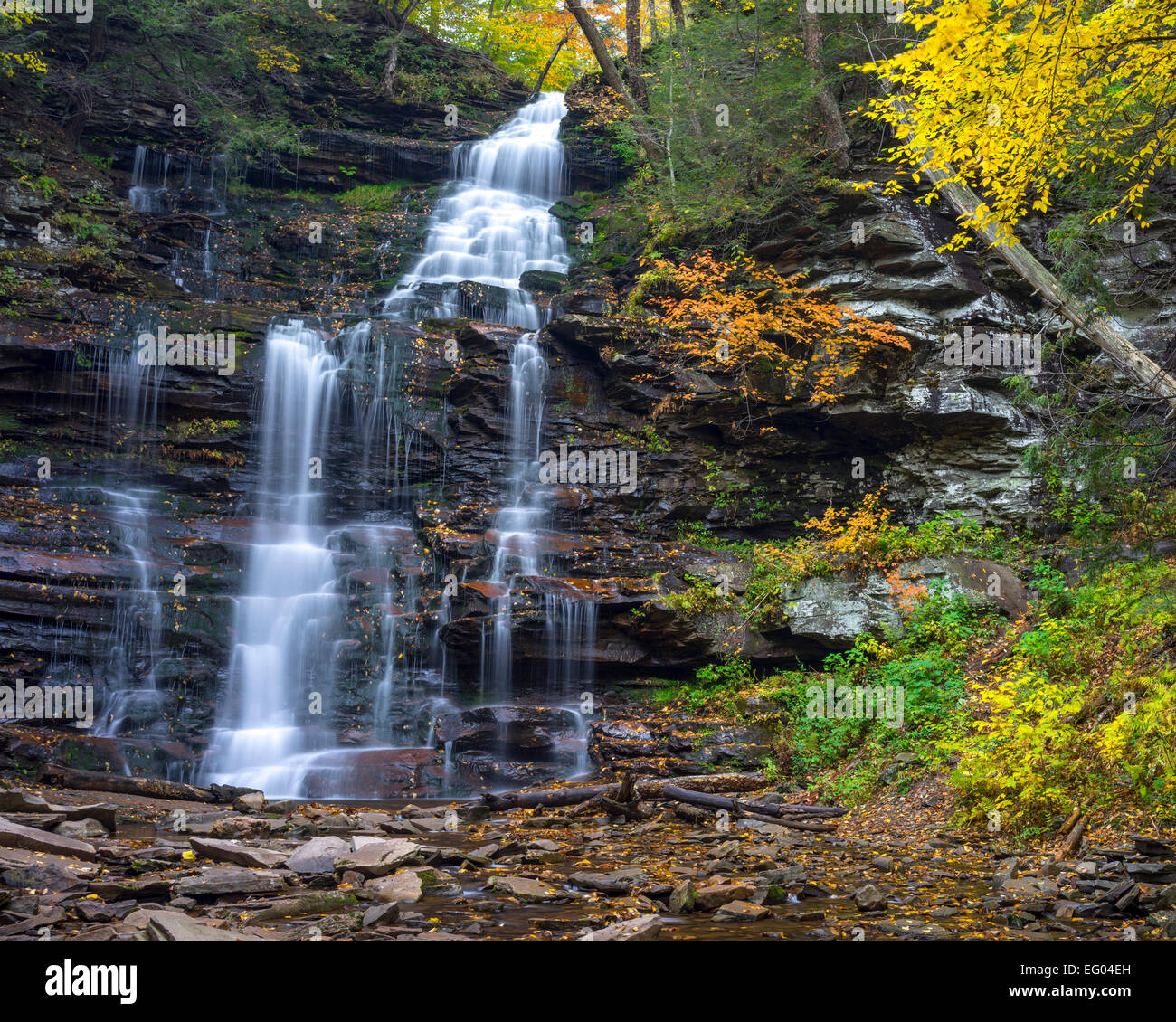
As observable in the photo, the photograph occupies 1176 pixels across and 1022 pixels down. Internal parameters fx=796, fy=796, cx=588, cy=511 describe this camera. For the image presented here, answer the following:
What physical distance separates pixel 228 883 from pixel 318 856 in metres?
0.88

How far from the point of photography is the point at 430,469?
16.4m

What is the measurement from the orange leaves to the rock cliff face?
0.44 metres

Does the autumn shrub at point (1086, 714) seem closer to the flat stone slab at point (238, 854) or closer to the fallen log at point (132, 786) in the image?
the flat stone slab at point (238, 854)

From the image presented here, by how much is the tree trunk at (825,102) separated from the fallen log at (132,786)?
590 inches

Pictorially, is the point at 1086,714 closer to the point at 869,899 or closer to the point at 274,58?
the point at 869,899

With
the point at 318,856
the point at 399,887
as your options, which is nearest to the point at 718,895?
the point at 399,887

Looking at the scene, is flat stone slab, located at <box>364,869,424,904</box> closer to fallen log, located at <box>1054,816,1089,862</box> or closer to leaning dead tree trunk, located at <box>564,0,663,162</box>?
fallen log, located at <box>1054,816,1089,862</box>

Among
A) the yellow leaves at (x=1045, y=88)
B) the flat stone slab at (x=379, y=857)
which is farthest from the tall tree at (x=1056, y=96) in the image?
the flat stone slab at (x=379, y=857)

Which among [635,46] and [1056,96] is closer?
[1056,96]

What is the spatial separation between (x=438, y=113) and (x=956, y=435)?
2115 centimetres

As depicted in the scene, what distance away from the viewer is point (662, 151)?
19.7 meters

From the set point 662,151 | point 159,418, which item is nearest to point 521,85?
point 662,151

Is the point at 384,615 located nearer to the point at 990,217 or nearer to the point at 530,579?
the point at 530,579

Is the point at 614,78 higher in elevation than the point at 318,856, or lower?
higher
